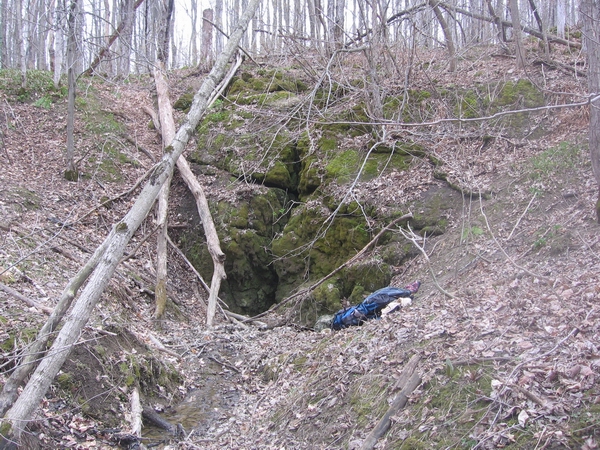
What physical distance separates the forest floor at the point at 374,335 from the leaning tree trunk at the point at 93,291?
202 mm

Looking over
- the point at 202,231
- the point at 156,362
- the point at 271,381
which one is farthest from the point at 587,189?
the point at 202,231

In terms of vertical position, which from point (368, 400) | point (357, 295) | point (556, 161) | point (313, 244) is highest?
point (556, 161)

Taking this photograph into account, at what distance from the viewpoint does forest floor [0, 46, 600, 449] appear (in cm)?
351

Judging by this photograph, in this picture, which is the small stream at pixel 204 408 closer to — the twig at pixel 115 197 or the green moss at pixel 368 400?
the green moss at pixel 368 400

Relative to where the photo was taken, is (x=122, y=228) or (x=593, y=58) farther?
(x=593, y=58)

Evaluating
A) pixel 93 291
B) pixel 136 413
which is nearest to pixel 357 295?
pixel 136 413

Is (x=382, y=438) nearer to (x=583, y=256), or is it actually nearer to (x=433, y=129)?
(x=583, y=256)

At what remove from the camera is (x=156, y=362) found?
223 inches

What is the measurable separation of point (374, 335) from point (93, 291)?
311 centimetres

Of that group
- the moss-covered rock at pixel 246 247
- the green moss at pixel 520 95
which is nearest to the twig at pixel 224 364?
the moss-covered rock at pixel 246 247

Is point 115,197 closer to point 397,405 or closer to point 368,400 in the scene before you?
point 368,400

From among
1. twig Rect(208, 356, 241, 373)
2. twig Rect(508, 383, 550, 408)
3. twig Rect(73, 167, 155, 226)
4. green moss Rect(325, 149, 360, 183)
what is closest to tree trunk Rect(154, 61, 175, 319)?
twig Rect(73, 167, 155, 226)

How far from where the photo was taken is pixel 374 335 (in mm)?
5398

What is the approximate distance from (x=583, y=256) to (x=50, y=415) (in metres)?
5.86
